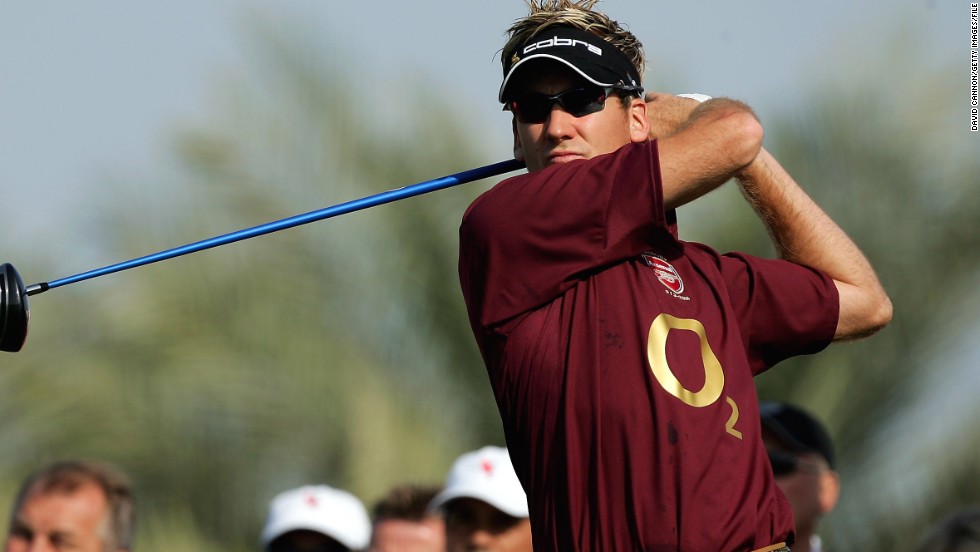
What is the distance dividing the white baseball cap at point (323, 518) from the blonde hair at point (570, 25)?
10.4 feet

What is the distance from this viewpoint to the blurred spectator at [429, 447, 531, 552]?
273 inches

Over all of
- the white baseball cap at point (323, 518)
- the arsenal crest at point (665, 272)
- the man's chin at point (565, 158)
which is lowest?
the white baseball cap at point (323, 518)

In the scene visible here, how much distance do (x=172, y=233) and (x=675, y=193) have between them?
853 centimetres

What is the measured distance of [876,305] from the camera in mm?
5289

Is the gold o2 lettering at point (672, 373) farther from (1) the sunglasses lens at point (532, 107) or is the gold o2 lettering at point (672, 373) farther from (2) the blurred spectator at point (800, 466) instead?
(2) the blurred spectator at point (800, 466)

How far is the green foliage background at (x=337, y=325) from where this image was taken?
1216 centimetres

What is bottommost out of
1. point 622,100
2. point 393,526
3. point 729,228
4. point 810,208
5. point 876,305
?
point 393,526

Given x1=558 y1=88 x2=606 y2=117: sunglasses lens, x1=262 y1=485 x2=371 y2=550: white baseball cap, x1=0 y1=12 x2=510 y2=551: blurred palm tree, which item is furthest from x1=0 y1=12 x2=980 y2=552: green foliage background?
x1=558 y1=88 x2=606 y2=117: sunglasses lens

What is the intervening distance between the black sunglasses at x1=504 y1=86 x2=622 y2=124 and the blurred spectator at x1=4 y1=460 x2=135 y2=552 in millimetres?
3169

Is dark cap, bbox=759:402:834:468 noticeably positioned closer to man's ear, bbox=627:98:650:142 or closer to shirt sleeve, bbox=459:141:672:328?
man's ear, bbox=627:98:650:142

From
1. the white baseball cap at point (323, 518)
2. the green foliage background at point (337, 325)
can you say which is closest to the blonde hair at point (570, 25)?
the white baseball cap at point (323, 518)

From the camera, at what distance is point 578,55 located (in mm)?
4797

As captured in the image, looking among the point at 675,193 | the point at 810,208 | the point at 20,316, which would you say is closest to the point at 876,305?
the point at 810,208

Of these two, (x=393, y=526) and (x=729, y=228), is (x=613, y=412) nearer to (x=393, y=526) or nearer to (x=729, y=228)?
(x=393, y=526)
